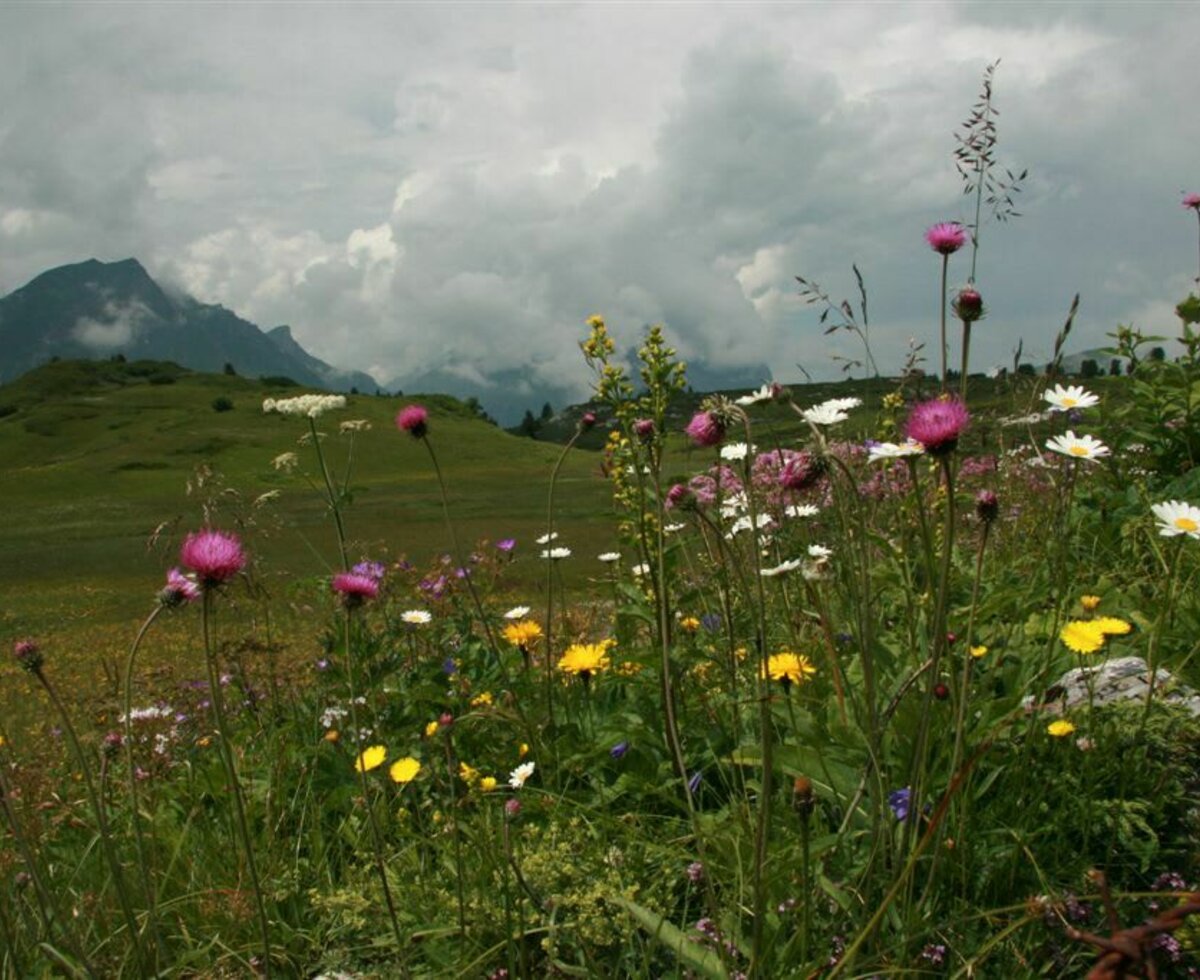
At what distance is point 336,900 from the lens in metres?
2.23

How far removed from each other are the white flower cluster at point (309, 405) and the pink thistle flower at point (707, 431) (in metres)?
2.21

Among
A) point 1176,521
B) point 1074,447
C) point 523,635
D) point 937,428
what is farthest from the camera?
point 523,635

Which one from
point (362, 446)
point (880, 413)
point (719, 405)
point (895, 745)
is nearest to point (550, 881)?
point (895, 745)

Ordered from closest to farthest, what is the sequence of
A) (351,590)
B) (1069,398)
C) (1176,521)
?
(351,590)
(1176,521)
(1069,398)

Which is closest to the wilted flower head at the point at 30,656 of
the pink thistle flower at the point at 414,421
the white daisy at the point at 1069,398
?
the pink thistle flower at the point at 414,421

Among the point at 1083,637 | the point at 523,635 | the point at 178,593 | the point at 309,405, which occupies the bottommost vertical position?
the point at 523,635

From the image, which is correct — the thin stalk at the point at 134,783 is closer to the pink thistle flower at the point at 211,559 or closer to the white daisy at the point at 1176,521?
the pink thistle flower at the point at 211,559

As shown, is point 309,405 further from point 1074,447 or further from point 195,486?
point 1074,447

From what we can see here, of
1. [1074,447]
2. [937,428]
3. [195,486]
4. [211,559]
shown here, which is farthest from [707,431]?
[195,486]

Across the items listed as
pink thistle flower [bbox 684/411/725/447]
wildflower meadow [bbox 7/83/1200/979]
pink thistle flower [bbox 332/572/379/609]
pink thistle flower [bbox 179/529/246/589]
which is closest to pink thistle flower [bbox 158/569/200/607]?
wildflower meadow [bbox 7/83/1200/979]

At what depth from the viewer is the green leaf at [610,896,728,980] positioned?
5.93 ft

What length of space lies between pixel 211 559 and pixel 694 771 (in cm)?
175

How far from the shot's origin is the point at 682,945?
1.86 meters

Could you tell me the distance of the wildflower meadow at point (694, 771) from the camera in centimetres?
179
